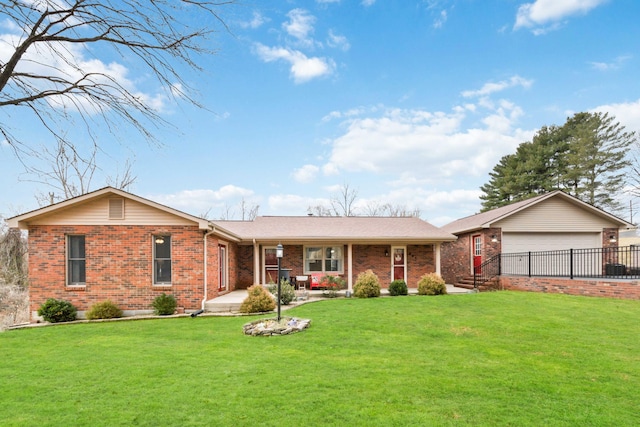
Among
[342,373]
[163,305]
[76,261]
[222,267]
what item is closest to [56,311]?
[76,261]

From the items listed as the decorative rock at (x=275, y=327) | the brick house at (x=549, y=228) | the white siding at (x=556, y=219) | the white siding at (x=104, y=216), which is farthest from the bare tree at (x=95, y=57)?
the white siding at (x=556, y=219)

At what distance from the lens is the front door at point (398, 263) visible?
17.4 m

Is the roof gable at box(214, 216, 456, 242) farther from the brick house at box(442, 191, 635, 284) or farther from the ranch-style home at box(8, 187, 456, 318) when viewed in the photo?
the ranch-style home at box(8, 187, 456, 318)

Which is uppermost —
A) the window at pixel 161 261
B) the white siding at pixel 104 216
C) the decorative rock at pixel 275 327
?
the white siding at pixel 104 216

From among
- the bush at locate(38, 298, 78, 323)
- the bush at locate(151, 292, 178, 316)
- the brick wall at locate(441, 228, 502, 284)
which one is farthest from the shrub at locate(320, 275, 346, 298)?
the bush at locate(38, 298, 78, 323)

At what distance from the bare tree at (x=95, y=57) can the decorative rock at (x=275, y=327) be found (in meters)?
5.34

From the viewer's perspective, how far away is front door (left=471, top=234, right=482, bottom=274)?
1777 centimetres

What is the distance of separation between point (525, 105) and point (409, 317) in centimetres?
1405

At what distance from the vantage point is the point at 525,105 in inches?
704

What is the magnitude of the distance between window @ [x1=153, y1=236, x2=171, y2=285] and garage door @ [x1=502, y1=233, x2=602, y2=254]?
49.1ft

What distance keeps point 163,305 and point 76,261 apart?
10.9ft

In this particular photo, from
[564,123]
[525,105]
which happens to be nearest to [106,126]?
[525,105]

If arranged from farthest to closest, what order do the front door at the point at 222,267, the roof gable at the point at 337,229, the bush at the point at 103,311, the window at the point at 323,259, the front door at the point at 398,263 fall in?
the front door at the point at 398,263 → the window at the point at 323,259 → the roof gable at the point at 337,229 → the front door at the point at 222,267 → the bush at the point at 103,311

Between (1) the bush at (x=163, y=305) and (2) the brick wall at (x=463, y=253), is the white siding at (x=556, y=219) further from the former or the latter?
(1) the bush at (x=163, y=305)
